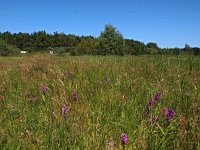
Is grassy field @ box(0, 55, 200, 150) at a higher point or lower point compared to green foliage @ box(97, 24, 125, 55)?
lower

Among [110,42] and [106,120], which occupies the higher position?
[110,42]

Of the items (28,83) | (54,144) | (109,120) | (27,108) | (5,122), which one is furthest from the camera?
(28,83)

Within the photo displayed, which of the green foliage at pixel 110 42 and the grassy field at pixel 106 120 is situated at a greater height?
the green foliage at pixel 110 42

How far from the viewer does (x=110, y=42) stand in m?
75.7

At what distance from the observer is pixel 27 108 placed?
3990mm

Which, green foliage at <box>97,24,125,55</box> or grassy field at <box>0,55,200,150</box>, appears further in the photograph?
green foliage at <box>97,24,125,55</box>

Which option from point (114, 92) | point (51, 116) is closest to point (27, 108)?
point (51, 116)

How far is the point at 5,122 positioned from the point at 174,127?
1.86 meters

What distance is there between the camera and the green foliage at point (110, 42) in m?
74.5

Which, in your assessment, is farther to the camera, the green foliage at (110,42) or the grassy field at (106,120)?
the green foliage at (110,42)

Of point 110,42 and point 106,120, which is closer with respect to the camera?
point 106,120

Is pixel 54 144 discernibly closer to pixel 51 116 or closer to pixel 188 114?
pixel 51 116

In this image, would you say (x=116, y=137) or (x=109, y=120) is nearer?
(x=116, y=137)

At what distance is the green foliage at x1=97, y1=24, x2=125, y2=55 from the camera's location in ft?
244
